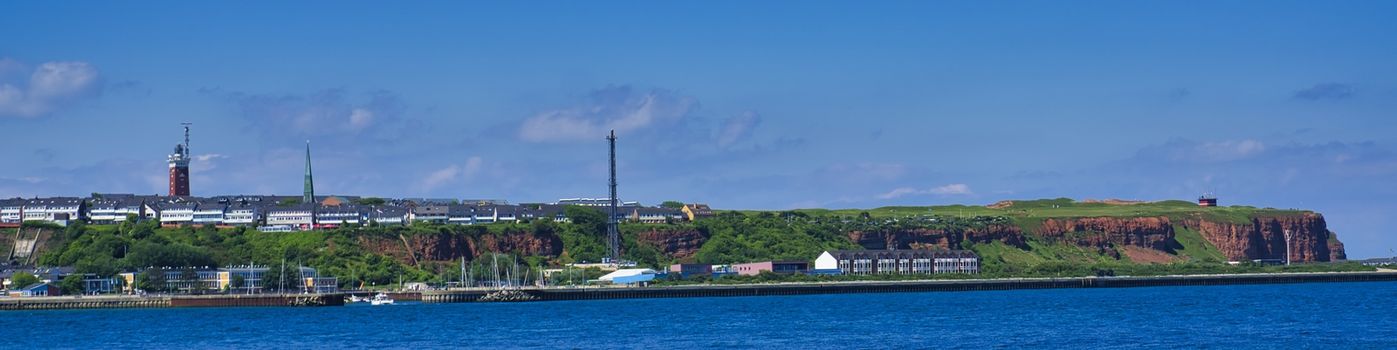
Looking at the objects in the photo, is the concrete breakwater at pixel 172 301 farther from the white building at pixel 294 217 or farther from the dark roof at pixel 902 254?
the dark roof at pixel 902 254

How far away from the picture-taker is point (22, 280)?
424 feet

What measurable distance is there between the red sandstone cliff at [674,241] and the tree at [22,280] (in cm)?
5626

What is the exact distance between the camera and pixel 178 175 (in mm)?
189625

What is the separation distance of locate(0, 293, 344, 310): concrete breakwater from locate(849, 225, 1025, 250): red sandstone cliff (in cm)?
8057

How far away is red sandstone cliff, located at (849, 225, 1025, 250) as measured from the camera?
7431 inches

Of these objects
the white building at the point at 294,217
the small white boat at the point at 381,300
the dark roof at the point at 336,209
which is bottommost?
the small white boat at the point at 381,300

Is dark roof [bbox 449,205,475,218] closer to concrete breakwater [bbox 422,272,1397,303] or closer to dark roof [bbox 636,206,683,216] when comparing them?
dark roof [bbox 636,206,683,216]

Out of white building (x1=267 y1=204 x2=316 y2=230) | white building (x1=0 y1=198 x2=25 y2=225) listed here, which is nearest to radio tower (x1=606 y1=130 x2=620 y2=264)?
white building (x1=267 y1=204 x2=316 y2=230)

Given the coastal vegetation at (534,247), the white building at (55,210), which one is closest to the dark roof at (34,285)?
the coastal vegetation at (534,247)

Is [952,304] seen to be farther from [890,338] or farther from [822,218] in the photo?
[822,218]

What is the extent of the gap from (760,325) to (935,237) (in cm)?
11143

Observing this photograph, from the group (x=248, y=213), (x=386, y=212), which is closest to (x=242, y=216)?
(x=248, y=213)

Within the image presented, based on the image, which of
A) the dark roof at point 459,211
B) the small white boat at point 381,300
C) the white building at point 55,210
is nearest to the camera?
the small white boat at point 381,300

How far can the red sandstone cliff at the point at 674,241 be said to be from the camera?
171m
